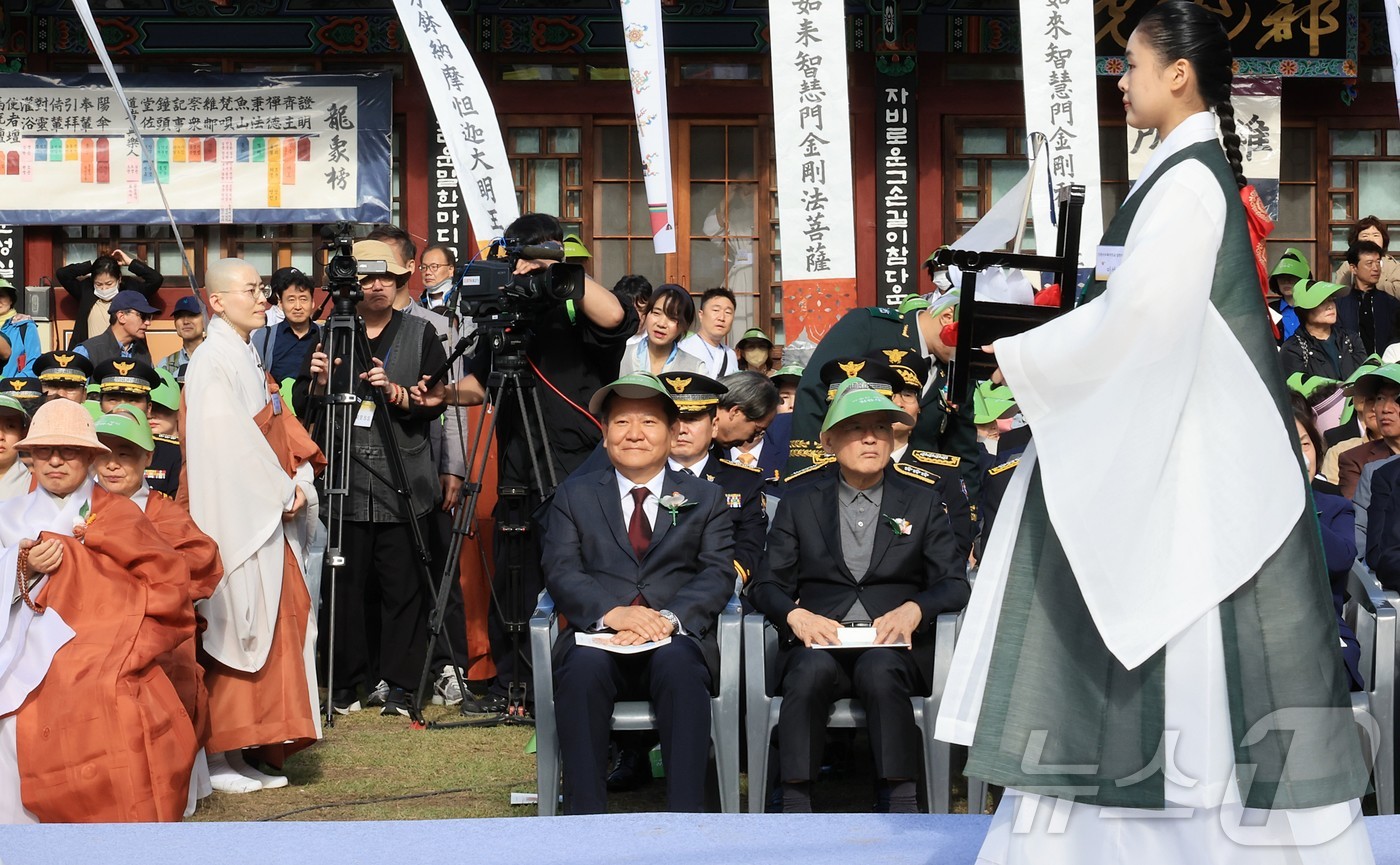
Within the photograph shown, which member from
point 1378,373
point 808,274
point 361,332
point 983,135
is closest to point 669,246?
point 808,274

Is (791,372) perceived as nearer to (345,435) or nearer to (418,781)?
(345,435)

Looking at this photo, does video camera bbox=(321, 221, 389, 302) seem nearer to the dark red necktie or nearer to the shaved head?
the shaved head

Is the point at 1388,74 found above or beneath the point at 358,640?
above

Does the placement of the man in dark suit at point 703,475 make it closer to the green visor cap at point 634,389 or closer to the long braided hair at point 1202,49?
the green visor cap at point 634,389

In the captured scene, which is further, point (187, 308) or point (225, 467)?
point (187, 308)

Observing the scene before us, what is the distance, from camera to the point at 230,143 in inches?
389

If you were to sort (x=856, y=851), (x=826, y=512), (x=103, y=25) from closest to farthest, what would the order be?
(x=856, y=851) → (x=826, y=512) → (x=103, y=25)

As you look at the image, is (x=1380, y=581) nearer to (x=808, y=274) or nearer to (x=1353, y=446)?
(x=1353, y=446)

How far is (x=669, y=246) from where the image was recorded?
21.3ft

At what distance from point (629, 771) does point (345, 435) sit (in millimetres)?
1665

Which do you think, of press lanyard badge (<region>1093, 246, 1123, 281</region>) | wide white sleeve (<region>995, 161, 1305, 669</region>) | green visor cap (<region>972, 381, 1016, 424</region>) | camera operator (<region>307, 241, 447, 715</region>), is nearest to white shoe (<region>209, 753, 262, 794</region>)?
camera operator (<region>307, 241, 447, 715</region>)

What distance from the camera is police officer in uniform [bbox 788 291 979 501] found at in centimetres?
511

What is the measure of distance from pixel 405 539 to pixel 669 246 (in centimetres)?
151

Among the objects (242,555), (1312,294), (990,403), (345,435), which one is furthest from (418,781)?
(1312,294)
